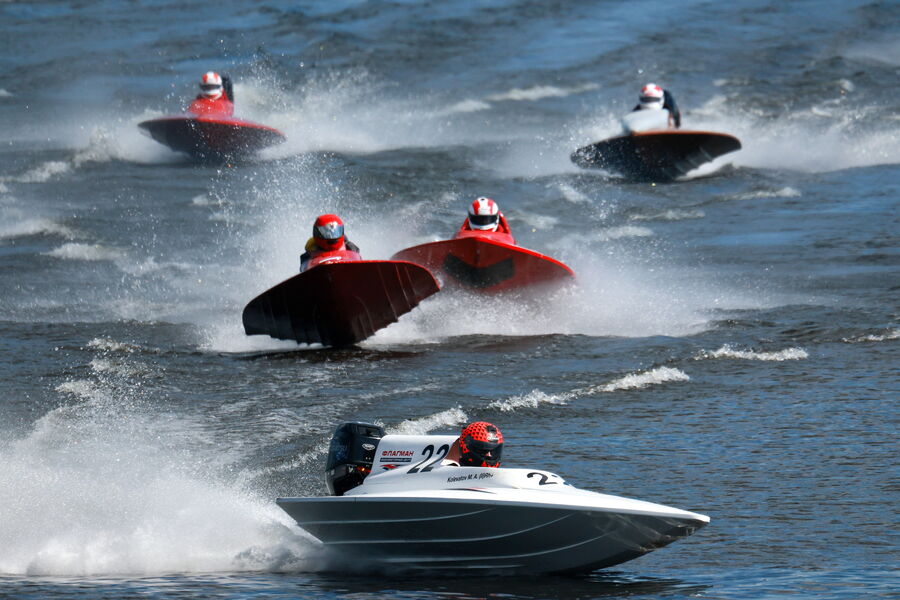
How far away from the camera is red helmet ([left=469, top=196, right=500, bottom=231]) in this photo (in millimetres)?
16328

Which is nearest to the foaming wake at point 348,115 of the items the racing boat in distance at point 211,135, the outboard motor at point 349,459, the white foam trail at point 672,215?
the racing boat in distance at point 211,135

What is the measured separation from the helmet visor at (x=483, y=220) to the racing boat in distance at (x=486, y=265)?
308 mm

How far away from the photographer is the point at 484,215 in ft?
53.7

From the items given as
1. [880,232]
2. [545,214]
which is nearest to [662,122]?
[545,214]

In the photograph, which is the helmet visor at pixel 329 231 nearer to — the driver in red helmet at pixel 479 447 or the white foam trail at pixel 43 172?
the driver in red helmet at pixel 479 447

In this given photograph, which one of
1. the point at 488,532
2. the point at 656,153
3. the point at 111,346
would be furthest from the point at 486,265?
the point at 656,153

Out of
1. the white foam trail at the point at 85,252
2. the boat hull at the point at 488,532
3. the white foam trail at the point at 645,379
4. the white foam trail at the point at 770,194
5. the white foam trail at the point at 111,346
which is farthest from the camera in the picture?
the white foam trail at the point at 770,194

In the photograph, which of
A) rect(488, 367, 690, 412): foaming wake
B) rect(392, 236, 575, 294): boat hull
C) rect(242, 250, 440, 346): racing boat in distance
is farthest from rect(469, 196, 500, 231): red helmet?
rect(488, 367, 690, 412): foaming wake

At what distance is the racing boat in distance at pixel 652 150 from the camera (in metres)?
24.5

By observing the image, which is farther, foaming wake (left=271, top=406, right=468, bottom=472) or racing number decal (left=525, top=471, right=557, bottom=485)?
foaming wake (left=271, top=406, right=468, bottom=472)

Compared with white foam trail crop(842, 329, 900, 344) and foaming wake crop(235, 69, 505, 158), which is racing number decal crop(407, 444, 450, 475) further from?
foaming wake crop(235, 69, 505, 158)

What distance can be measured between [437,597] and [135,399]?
5511 mm

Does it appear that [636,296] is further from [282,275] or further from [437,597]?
Answer: [437,597]

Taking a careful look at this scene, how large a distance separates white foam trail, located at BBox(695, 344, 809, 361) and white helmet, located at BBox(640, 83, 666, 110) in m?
11.8
